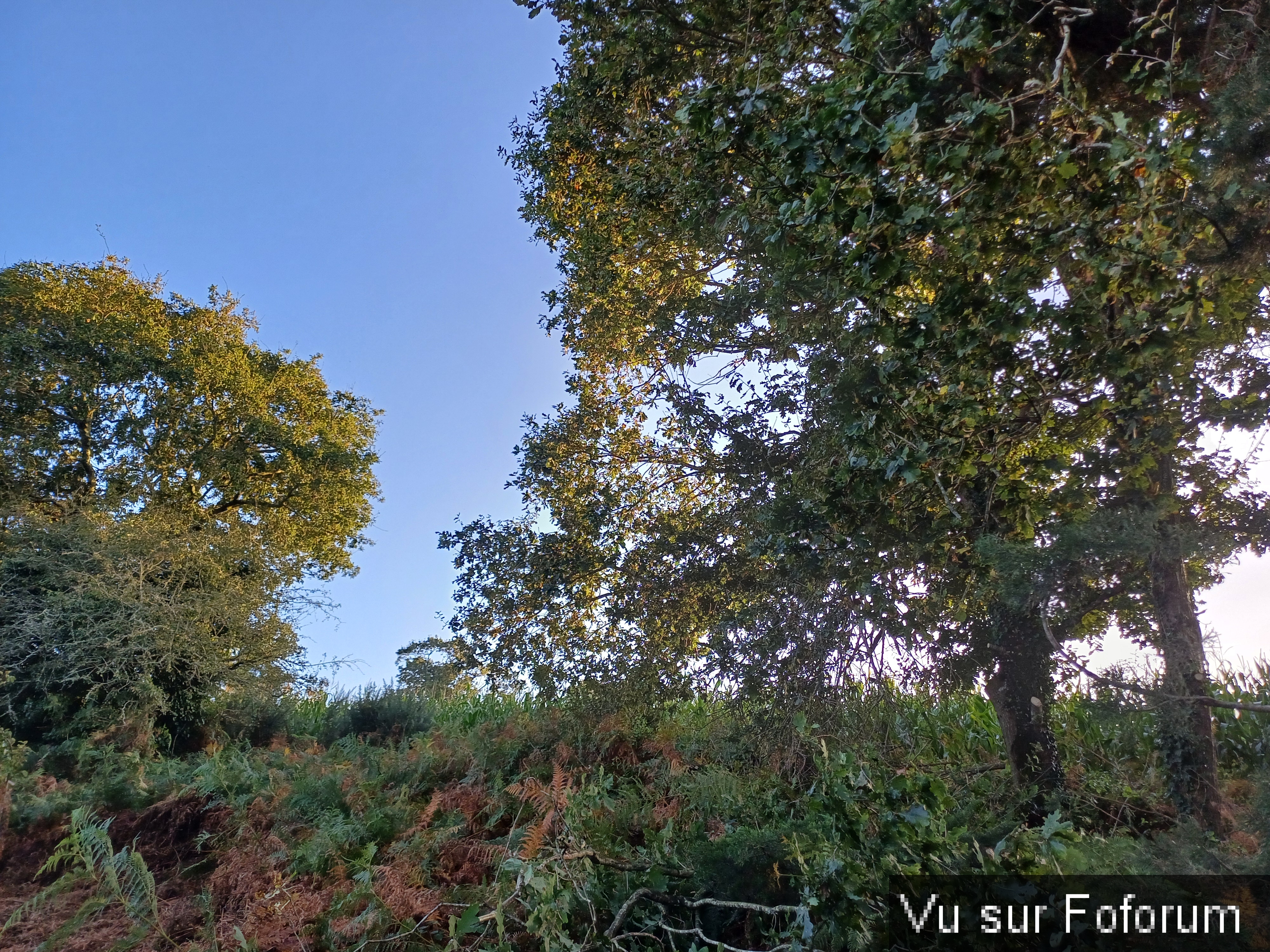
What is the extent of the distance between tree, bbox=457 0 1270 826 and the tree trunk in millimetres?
18

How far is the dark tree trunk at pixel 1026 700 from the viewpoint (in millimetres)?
4988

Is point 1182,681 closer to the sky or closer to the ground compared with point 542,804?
closer to the sky

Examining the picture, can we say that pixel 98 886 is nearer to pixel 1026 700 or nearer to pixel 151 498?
pixel 1026 700

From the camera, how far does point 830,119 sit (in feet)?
10.2

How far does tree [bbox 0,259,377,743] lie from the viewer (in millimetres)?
10648

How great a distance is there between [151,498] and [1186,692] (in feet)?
57.8

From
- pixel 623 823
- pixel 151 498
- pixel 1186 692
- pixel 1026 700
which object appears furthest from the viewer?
pixel 151 498

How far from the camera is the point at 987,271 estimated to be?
4.19 metres

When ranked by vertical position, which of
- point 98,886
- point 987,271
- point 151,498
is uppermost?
point 151,498

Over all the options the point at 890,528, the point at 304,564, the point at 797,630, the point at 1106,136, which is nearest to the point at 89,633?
the point at 304,564

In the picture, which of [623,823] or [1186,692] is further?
[623,823]

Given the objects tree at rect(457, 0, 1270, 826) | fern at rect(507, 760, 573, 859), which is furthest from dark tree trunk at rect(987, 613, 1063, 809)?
fern at rect(507, 760, 573, 859)

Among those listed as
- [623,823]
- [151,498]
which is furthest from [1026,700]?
[151,498]

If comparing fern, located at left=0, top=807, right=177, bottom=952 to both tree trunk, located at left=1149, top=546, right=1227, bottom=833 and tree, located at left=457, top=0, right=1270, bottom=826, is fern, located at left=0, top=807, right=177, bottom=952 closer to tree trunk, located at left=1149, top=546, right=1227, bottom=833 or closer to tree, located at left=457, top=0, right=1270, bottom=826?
tree, located at left=457, top=0, right=1270, bottom=826
